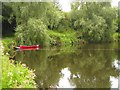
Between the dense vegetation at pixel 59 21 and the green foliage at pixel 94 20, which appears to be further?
the green foliage at pixel 94 20

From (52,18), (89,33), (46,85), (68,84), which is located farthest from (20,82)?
(89,33)

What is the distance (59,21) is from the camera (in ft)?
157

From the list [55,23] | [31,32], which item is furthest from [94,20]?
[31,32]

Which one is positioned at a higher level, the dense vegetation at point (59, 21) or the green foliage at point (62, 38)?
the dense vegetation at point (59, 21)

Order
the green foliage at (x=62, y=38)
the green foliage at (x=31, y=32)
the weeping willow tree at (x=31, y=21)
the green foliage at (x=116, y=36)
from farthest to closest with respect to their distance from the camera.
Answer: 1. the green foliage at (x=116, y=36)
2. the green foliage at (x=62, y=38)
3. the weeping willow tree at (x=31, y=21)
4. the green foliage at (x=31, y=32)

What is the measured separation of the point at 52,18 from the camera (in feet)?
128

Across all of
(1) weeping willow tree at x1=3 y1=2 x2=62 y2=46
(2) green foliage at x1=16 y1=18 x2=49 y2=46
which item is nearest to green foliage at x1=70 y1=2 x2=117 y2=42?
(1) weeping willow tree at x1=3 y1=2 x2=62 y2=46

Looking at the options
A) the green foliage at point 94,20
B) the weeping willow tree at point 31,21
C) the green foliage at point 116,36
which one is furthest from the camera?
the green foliage at point 116,36

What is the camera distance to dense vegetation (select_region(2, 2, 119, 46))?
36344 mm

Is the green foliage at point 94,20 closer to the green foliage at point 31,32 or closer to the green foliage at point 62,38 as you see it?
the green foliage at point 62,38

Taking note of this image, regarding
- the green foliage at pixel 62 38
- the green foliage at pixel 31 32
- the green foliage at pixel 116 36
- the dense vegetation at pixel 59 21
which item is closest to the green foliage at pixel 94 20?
the dense vegetation at pixel 59 21

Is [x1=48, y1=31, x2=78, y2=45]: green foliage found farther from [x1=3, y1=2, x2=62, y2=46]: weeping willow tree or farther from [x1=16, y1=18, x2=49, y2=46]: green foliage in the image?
[x1=16, y1=18, x2=49, y2=46]: green foliage

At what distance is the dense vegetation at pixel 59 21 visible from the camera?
36.3m

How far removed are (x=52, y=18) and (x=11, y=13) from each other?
5682 mm
